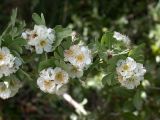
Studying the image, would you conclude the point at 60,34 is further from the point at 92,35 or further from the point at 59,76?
the point at 92,35

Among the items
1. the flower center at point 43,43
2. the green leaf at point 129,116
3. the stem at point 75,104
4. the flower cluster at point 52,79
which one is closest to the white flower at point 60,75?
the flower cluster at point 52,79

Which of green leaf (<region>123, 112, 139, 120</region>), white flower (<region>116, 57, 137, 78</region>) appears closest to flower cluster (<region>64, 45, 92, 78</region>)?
white flower (<region>116, 57, 137, 78</region>)

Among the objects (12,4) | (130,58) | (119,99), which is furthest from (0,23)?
(130,58)

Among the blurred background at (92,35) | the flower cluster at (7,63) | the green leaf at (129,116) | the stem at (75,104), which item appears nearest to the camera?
the flower cluster at (7,63)

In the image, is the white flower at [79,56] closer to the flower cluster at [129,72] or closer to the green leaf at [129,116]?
the flower cluster at [129,72]

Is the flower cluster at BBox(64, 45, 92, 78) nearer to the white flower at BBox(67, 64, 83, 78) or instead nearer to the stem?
the white flower at BBox(67, 64, 83, 78)

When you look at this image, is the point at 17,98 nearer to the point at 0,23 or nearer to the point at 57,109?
the point at 57,109

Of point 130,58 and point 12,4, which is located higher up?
point 12,4
